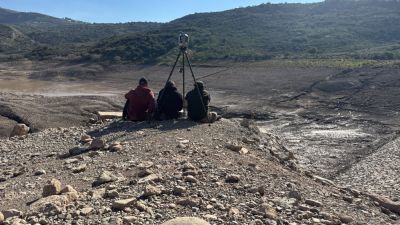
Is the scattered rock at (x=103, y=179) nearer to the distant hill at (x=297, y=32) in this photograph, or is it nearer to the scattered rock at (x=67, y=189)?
the scattered rock at (x=67, y=189)

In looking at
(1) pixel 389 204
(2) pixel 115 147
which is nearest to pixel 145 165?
(2) pixel 115 147

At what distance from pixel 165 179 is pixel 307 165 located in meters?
7.33

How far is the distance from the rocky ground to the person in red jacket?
0.55m

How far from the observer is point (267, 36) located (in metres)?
56.9

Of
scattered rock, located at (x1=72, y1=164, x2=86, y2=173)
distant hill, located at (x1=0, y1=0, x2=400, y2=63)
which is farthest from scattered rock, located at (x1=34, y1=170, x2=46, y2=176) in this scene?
distant hill, located at (x1=0, y1=0, x2=400, y2=63)

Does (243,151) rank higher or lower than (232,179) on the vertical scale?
lower

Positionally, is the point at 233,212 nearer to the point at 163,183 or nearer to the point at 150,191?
the point at 150,191

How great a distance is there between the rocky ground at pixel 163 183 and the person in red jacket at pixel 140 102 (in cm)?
55

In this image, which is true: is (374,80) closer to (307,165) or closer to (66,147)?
(307,165)

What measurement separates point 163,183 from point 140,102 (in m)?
4.74

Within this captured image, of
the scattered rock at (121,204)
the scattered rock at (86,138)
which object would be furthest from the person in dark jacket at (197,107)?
the scattered rock at (121,204)

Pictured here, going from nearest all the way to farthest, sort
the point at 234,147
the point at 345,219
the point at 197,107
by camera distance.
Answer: the point at 345,219, the point at 234,147, the point at 197,107

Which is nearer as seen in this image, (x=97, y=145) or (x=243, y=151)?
(x=97, y=145)

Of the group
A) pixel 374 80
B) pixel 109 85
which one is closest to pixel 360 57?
pixel 374 80
